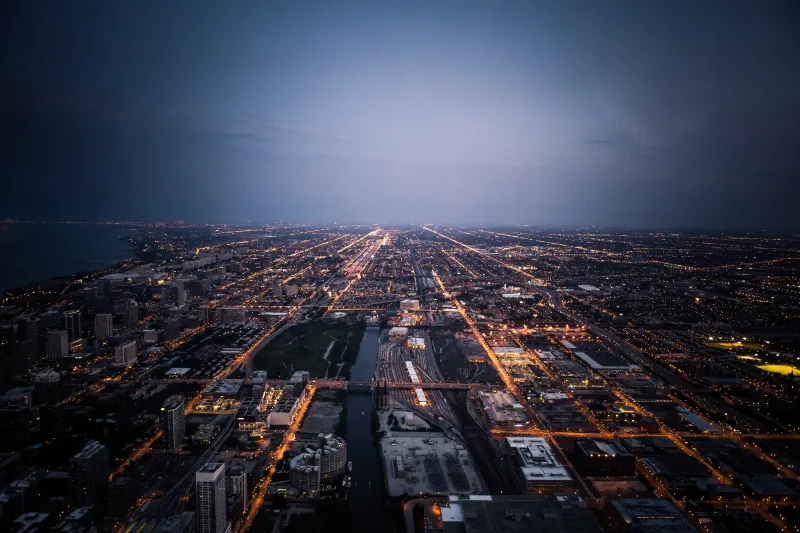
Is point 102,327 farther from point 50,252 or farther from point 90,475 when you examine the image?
point 50,252

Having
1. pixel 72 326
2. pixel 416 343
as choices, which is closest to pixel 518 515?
pixel 416 343

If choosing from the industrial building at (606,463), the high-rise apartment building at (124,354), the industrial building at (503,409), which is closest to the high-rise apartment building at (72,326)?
the high-rise apartment building at (124,354)

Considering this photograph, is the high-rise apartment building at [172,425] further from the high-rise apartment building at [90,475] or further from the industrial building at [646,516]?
the industrial building at [646,516]

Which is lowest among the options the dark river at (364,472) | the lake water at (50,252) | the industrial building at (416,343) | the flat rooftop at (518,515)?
the dark river at (364,472)

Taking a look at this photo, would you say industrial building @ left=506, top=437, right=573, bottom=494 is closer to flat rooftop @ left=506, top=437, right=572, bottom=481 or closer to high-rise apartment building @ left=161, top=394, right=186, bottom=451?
flat rooftop @ left=506, top=437, right=572, bottom=481

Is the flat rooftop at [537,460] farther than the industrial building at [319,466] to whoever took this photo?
Yes

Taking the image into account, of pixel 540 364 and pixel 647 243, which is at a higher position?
pixel 647 243

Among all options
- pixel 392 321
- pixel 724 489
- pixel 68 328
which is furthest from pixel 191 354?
pixel 724 489

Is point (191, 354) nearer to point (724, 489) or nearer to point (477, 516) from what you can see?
point (477, 516)
